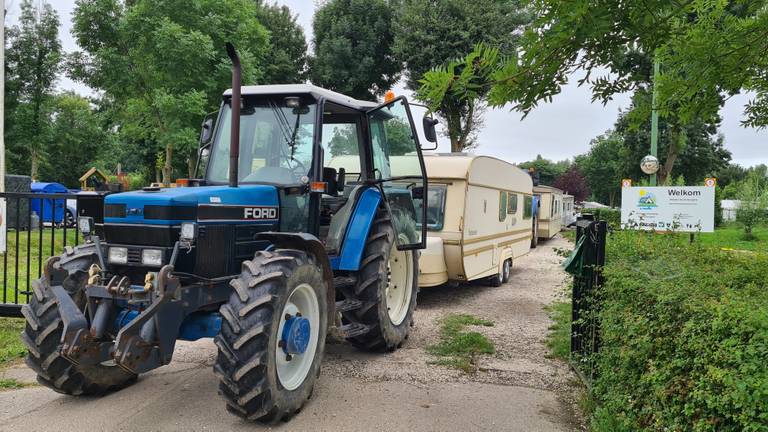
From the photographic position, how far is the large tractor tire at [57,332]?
3.95m

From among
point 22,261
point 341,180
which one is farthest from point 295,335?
point 22,261

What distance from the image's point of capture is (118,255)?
4105mm

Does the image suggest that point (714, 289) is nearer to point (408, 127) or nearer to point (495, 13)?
point (408, 127)

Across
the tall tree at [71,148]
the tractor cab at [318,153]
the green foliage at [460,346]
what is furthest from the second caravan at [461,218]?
the tall tree at [71,148]

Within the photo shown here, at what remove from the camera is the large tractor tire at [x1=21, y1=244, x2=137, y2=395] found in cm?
395

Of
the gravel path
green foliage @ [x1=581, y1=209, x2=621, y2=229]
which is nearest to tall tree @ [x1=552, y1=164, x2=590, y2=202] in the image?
green foliage @ [x1=581, y1=209, x2=621, y2=229]

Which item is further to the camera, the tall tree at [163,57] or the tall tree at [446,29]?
the tall tree at [446,29]

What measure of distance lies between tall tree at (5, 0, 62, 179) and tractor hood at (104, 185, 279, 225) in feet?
66.9

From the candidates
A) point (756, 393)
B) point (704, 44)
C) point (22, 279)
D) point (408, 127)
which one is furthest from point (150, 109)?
point (756, 393)

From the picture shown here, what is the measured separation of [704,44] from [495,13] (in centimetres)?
1927

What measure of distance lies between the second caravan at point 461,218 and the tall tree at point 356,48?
51.5 feet

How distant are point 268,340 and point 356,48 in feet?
74.9

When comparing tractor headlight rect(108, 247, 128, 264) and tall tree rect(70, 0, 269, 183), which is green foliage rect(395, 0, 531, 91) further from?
tractor headlight rect(108, 247, 128, 264)

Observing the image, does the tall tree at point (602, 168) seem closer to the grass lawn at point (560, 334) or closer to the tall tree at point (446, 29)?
the tall tree at point (446, 29)
